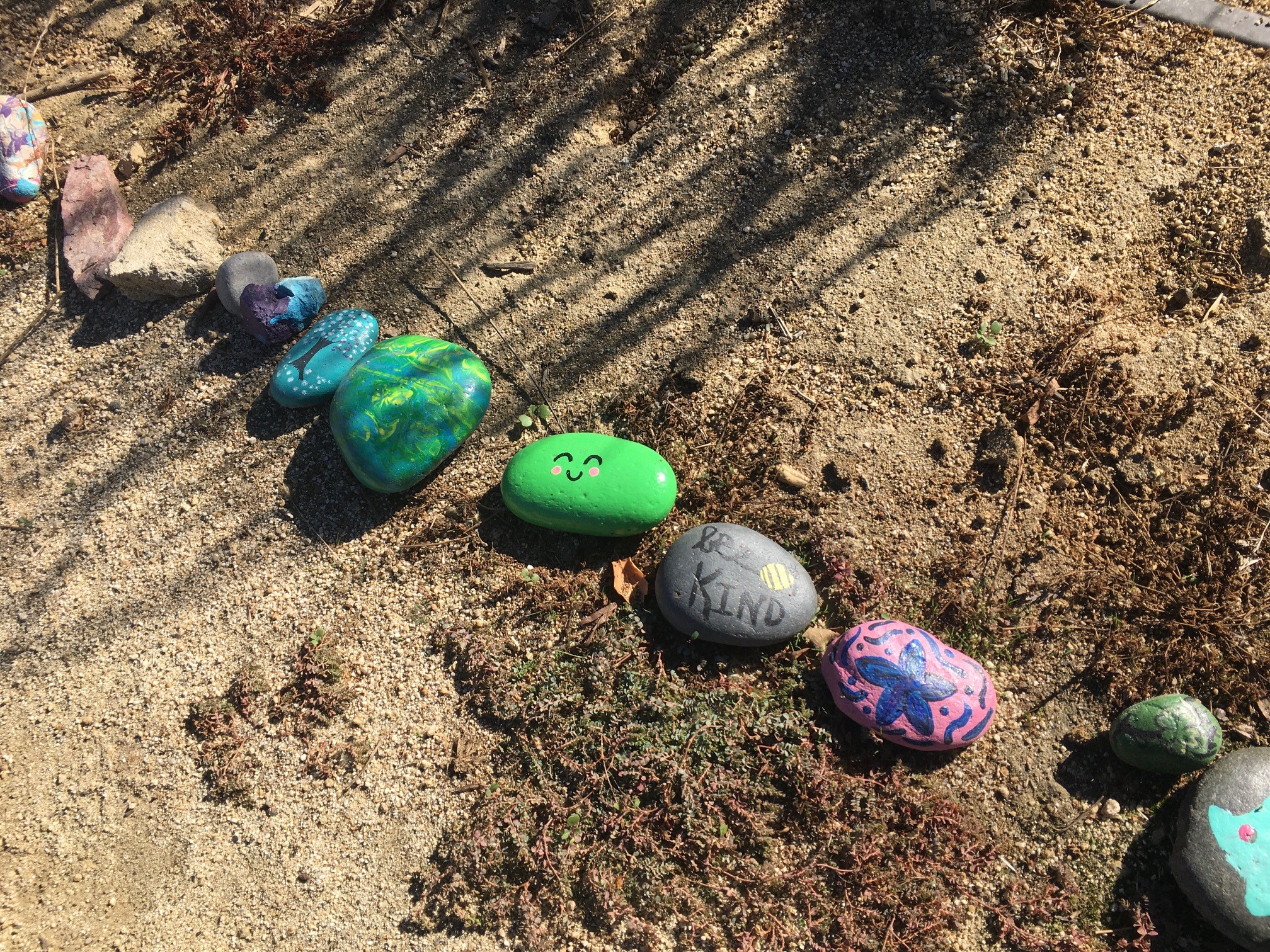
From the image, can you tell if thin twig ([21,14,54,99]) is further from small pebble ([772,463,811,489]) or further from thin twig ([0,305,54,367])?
small pebble ([772,463,811,489])

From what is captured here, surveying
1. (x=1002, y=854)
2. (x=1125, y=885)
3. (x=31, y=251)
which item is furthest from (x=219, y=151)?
(x=1125, y=885)

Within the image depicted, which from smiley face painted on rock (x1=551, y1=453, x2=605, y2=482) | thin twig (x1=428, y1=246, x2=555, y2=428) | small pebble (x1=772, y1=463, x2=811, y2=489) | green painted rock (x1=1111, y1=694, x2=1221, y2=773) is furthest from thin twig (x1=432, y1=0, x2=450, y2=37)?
green painted rock (x1=1111, y1=694, x2=1221, y2=773)

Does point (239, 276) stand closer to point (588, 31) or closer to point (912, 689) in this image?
point (588, 31)

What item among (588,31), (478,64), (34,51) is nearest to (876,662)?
(588,31)

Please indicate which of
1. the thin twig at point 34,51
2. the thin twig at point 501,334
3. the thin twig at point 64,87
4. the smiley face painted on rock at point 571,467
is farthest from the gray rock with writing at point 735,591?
the thin twig at point 34,51

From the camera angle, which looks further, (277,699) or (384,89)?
(384,89)

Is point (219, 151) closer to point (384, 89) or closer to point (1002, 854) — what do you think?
point (384, 89)
